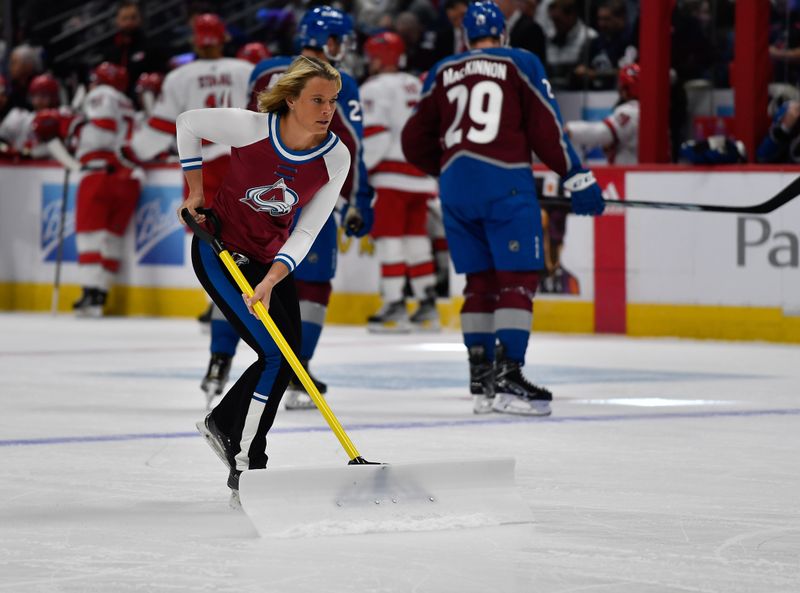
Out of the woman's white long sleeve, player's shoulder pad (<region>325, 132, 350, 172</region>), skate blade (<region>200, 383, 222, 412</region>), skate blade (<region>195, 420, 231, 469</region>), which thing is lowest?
skate blade (<region>200, 383, 222, 412</region>)

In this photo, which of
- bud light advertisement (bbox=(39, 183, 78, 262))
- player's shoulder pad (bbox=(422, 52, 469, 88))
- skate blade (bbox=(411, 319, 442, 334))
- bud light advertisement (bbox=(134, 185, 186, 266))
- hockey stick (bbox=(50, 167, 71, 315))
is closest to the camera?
player's shoulder pad (bbox=(422, 52, 469, 88))

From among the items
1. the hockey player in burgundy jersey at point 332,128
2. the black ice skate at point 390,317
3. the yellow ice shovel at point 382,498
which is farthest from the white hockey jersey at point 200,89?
the yellow ice shovel at point 382,498

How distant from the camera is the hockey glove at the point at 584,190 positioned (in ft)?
24.3

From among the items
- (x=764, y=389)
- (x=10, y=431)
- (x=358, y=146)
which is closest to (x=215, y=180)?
(x=358, y=146)

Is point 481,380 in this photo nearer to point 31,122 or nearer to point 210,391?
point 210,391

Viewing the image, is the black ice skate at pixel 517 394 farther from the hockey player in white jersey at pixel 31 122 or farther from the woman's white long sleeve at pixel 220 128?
the hockey player in white jersey at pixel 31 122

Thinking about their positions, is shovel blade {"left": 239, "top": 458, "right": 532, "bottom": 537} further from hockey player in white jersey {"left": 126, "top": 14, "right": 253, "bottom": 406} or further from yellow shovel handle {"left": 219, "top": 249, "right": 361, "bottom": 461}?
hockey player in white jersey {"left": 126, "top": 14, "right": 253, "bottom": 406}

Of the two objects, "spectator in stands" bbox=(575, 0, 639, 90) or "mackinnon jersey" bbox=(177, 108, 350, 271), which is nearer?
"mackinnon jersey" bbox=(177, 108, 350, 271)

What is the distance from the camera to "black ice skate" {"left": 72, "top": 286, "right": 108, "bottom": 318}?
542 inches

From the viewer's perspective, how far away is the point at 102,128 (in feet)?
45.9

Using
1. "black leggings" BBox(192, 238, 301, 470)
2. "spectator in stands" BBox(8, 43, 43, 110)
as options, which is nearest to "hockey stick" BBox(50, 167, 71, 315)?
"spectator in stands" BBox(8, 43, 43, 110)

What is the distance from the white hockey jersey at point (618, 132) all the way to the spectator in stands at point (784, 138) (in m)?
1.22

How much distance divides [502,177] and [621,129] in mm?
4923

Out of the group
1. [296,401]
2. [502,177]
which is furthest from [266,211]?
[296,401]
